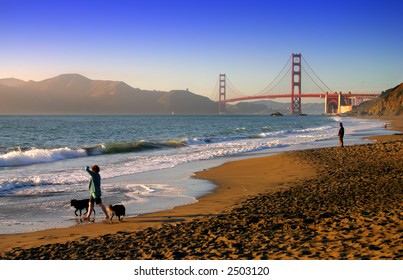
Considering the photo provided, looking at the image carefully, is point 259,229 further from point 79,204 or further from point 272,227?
point 79,204

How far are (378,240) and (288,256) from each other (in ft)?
3.47

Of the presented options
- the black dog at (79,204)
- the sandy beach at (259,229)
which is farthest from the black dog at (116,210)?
the black dog at (79,204)

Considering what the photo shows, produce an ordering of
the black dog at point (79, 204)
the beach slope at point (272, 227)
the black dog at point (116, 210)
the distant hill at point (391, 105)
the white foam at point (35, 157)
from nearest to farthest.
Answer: the beach slope at point (272, 227), the black dog at point (116, 210), the black dog at point (79, 204), the white foam at point (35, 157), the distant hill at point (391, 105)

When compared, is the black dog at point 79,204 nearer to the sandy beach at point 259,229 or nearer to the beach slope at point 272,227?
the sandy beach at point 259,229

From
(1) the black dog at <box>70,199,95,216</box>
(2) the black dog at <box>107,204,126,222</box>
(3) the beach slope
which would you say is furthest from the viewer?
(1) the black dog at <box>70,199,95,216</box>

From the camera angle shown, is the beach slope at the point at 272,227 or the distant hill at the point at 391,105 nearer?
the beach slope at the point at 272,227

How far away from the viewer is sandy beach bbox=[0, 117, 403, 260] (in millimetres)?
4246

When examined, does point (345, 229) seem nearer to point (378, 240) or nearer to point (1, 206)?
point (378, 240)

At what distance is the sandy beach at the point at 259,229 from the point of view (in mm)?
4246

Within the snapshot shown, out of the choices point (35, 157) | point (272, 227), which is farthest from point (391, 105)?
point (272, 227)

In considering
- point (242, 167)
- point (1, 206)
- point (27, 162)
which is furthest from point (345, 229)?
point (27, 162)

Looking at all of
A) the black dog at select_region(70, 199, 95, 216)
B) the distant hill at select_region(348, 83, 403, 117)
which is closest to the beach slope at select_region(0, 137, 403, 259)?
the black dog at select_region(70, 199, 95, 216)

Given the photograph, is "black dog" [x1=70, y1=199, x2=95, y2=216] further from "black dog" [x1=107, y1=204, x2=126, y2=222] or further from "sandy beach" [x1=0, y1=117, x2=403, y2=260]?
"black dog" [x1=107, y1=204, x2=126, y2=222]

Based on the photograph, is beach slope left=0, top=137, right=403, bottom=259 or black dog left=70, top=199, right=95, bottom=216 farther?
black dog left=70, top=199, right=95, bottom=216
